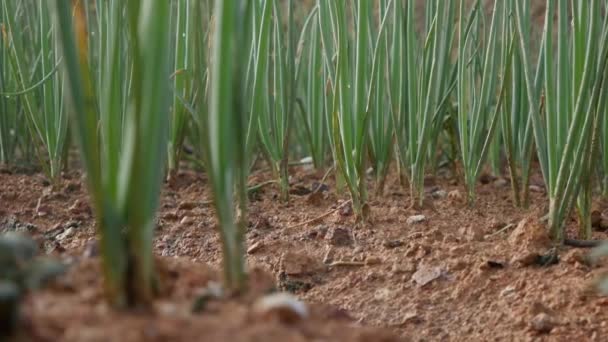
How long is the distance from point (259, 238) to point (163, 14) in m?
0.89

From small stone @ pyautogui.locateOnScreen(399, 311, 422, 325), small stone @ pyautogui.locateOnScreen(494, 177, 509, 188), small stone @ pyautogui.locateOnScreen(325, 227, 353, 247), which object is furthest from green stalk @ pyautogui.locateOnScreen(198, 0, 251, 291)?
small stone @ pyautogui.locateOnScreen(494, 177, 509, 188)

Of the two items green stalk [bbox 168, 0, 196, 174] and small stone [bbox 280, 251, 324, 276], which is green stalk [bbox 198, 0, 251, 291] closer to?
small stone [bbox 280, 251, 324, 276]

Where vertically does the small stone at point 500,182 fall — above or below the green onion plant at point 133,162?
below

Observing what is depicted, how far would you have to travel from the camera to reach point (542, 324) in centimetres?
113

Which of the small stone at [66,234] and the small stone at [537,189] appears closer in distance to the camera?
the small stone at [66,234]

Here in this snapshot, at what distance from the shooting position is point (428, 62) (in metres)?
1.65

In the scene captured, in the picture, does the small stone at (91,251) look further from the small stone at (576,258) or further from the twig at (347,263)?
the small stone at (576,258)

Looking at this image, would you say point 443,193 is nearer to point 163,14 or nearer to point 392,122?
point 392,122

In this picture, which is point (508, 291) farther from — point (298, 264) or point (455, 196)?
Answer: point (455, 196)

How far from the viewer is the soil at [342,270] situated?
63cm

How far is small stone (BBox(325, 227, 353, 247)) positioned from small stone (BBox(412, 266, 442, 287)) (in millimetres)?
186

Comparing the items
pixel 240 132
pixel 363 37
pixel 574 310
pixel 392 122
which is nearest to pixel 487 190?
pixel 392 122

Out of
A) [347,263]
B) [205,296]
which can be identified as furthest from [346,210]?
[205,296]

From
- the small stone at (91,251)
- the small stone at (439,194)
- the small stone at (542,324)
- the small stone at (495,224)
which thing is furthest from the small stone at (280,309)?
the small stone at (439,194)
